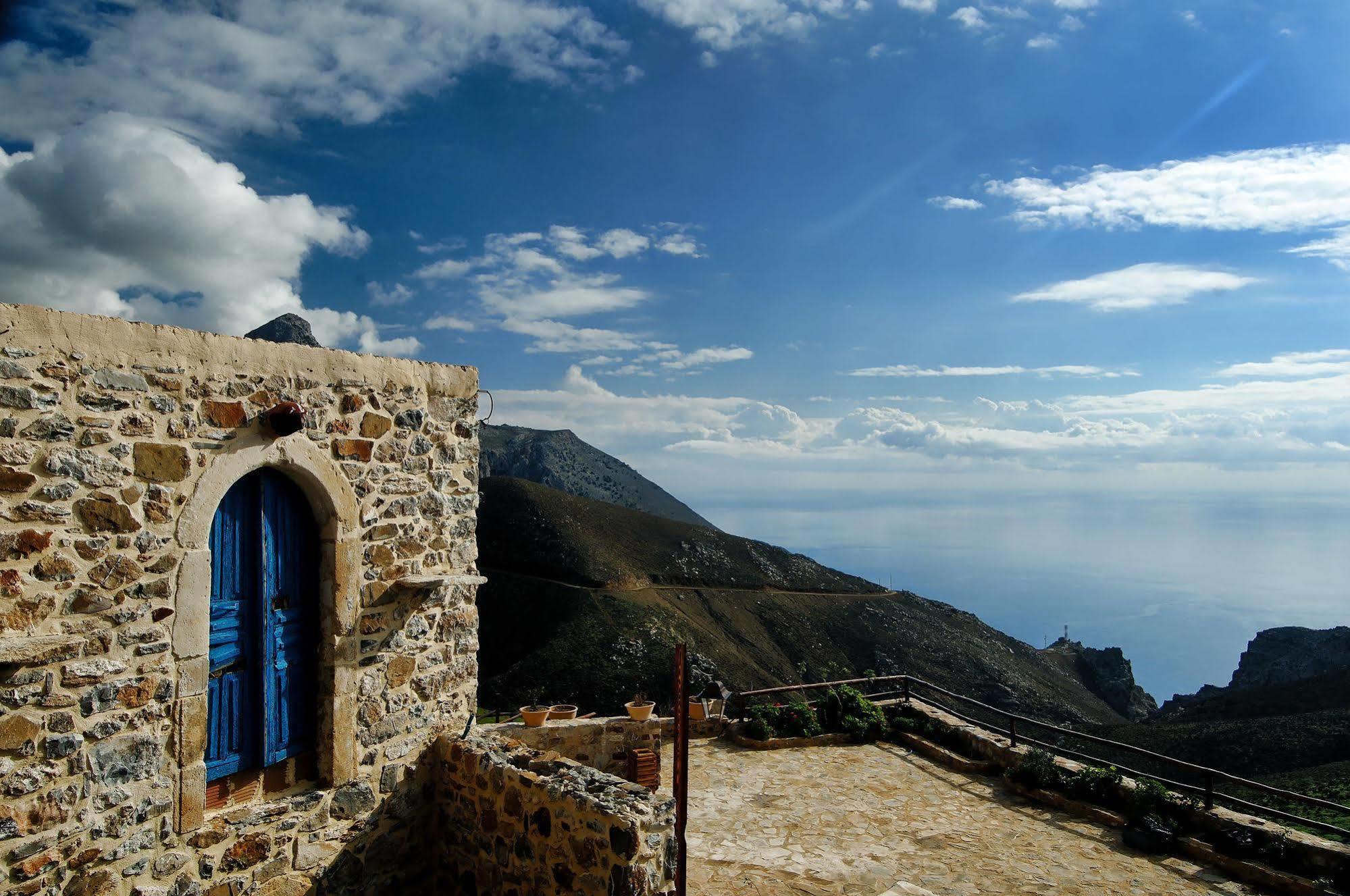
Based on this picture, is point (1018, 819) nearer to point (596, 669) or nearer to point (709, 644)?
point (596, 669)

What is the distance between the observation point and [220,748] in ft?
17.8

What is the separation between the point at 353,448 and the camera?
20.3 ft

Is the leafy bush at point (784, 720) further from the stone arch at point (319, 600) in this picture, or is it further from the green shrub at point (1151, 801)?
the stone arch at point (319, 600)

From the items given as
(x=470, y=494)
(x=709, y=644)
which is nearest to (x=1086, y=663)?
(x=709, y=644)

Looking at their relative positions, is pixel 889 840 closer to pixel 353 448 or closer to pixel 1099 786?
pixel 1099 786

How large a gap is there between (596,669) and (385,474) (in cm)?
2986

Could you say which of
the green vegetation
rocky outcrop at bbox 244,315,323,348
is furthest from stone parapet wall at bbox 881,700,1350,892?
rocky outcrop at bbox 244,315,323,348

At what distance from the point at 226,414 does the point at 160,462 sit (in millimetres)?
536

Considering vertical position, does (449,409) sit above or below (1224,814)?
above

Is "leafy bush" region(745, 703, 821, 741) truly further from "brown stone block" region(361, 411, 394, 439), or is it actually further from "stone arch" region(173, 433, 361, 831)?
"brown stone block" region(361, 411, 394, 439)

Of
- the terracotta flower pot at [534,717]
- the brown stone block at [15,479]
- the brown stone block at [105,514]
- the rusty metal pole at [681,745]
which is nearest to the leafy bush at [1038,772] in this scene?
the terracotta flower pot at [534,717]

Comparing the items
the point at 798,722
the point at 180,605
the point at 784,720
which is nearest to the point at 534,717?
the point at 784,720

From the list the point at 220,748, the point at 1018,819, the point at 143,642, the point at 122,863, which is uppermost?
the point at 143,642

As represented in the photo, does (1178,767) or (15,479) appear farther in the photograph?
(1178,767)
